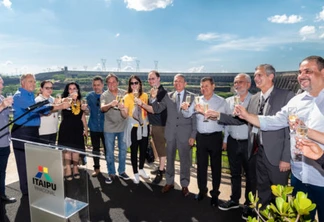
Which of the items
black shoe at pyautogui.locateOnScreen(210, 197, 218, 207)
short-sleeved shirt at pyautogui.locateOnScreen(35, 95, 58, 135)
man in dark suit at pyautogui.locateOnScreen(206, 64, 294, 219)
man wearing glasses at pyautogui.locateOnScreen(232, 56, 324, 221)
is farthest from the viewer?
short-sleeved shirt at pyautogui.locateOnScreen(35, 95, 58, 135)

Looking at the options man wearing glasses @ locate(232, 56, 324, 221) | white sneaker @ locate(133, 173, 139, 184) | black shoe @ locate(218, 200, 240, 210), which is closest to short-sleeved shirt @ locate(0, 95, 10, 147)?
white sneaker @ locate(133, 173, 139, 184)

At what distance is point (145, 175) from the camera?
5129mm

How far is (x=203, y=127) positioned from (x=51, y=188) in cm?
246

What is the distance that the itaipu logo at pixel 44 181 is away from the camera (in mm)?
2488

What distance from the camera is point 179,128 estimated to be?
4242 millimetres

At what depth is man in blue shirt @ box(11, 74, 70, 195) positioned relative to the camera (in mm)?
4023

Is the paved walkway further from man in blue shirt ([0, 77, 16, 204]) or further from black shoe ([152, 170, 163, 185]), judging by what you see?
Answer: man in blue shirt ([0, 77, 16, 204])

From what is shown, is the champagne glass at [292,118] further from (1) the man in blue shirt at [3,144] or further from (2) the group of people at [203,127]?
(1) the man in blue shirt at [3,144]

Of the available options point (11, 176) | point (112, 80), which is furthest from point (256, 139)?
point (11, 176)

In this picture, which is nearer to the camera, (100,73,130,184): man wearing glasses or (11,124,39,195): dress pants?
(11,124,39,195): dress pants

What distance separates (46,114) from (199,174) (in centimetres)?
316

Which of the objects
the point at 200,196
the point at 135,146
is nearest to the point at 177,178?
the point at 200,196

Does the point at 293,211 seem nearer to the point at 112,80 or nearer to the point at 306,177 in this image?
the point at 306,177

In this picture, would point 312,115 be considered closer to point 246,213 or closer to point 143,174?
point 246,213
